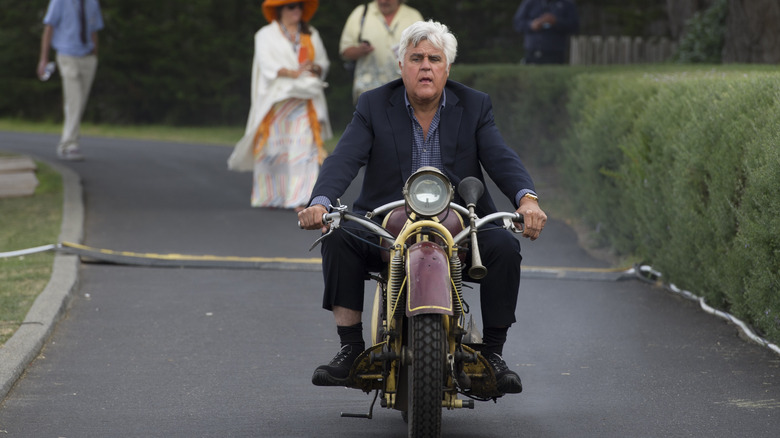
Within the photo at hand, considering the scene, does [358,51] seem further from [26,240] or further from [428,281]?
[428,281]

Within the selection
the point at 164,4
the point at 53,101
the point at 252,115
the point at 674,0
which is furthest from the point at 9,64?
the point at 252,115

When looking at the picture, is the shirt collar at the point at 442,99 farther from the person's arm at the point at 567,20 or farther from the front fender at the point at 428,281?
the person's arm at the point at 567,20

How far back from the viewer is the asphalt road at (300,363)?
5488 mm

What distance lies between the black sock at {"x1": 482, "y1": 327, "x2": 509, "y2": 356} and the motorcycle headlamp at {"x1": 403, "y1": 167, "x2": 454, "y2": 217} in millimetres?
752

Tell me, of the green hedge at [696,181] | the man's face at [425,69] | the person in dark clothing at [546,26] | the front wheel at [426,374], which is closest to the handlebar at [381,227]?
the front wheel at [426,374]

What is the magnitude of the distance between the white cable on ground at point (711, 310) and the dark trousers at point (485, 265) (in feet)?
7.60

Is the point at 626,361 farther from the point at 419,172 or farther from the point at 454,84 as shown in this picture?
the point at 419,172

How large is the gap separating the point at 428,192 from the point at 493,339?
2.74ft

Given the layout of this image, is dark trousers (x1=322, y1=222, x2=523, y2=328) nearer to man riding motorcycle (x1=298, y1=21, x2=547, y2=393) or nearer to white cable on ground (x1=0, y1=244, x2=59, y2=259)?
man riding motorcycle (x1=298, y1=21, x2=547, y2=393)

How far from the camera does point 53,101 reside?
29.5m

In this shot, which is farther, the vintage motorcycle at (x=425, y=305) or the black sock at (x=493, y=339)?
the black sock at (x=493, y=339)

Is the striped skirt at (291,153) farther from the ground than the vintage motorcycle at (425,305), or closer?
closer

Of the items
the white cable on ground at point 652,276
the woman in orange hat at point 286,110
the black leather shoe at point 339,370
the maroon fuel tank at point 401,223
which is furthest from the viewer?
the woman in orange hat at point 286,110

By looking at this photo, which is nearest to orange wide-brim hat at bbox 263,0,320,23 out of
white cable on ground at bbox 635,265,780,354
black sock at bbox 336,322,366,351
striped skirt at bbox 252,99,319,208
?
striped skirt at bbox 252,99,319,208
